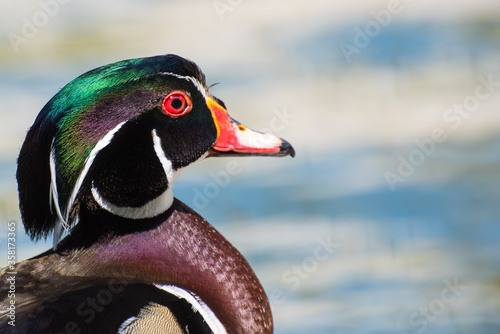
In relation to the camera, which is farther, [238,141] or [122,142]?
[238,141]

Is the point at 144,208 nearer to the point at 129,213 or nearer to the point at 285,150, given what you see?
the point at 129,213

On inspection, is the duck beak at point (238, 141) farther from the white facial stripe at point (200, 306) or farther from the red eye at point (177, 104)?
the white facial stripe at point (200, 306)

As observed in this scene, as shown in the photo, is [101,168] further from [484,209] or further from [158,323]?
[484,209]

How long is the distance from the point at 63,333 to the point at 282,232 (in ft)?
7.57

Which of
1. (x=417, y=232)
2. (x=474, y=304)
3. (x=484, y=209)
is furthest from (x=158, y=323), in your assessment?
(x=484, y=209)

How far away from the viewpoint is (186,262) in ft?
5.86

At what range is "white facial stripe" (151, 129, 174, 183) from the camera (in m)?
1.79

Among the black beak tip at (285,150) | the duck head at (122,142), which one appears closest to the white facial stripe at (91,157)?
the duck head at (122,142)

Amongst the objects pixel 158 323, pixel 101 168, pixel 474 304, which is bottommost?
pixel 474 304

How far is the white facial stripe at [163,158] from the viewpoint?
1790mm

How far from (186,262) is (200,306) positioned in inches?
4.6

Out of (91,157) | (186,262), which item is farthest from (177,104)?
(186,262)

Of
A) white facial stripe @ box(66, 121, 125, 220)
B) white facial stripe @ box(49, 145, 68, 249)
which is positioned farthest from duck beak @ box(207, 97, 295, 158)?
white facial stripe @ box(49, 145, 68, 249)

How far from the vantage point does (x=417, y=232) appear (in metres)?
3.78
